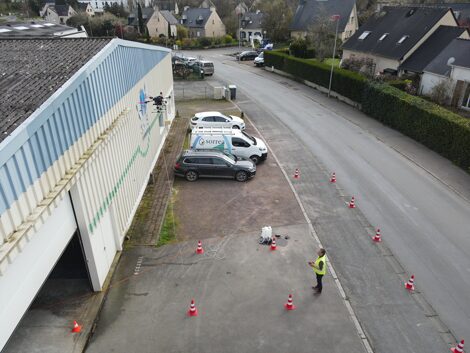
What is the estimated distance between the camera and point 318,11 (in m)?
57.6

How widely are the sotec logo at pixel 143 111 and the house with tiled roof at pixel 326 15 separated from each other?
4141cm

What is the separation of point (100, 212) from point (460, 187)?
16401mm

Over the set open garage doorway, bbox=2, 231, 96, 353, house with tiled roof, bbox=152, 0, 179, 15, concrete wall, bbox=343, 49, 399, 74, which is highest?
house with tiled roof, bbox=152, 0, 179, 15

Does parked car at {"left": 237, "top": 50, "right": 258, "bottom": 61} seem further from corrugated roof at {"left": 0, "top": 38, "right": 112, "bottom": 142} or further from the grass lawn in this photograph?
corrugated roof at {"left": 0, "top": 38, "right": 112, "bottom": 142}

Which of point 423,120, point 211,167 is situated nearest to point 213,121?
point 211,167

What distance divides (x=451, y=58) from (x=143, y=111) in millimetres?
23277

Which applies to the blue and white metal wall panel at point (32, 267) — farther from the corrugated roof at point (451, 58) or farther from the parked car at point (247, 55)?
the parked car at point (247, 55)

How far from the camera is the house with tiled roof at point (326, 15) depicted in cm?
5484

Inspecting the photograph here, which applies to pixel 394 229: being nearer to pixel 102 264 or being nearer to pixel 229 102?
pixel 102 264

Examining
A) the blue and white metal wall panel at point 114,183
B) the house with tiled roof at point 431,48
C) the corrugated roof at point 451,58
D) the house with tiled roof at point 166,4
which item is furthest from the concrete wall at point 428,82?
the house with tiled roof at point 166,4

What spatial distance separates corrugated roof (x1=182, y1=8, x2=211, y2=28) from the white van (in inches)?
2398

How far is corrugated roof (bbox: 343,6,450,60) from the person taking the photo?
33469 mm

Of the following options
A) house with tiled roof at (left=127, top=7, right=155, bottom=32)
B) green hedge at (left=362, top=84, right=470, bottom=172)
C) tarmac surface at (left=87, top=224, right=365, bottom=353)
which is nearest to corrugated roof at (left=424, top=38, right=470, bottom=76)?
green hedge at (left=362, top=84, right=470, bottom=172)

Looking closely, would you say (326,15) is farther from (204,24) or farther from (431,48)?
(204,24)
